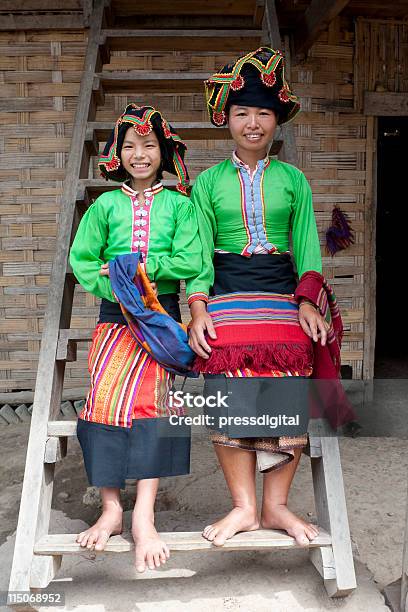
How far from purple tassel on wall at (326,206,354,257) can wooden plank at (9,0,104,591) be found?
202 centimetres

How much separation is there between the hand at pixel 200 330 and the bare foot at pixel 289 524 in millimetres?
565

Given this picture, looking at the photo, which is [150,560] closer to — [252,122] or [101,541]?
[101,541]

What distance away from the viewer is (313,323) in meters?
2.00

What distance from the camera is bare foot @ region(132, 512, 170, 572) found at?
1.82 metres

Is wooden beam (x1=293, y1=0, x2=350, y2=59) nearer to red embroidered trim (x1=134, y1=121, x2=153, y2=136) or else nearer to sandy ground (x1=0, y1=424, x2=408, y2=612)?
red embroidered trim (x1=134, y1=121, x2=153, y2=136)

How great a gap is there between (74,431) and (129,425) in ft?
0.79

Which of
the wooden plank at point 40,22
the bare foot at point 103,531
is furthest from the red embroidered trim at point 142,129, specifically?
the wooden plank at point 40,22

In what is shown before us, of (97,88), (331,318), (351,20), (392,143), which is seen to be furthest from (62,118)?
(392,143)

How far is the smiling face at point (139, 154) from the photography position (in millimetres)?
2146

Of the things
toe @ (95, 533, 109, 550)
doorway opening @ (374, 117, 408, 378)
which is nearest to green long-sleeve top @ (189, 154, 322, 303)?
toe @ (95, 533, 109, 550)

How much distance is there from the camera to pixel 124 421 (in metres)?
1.99

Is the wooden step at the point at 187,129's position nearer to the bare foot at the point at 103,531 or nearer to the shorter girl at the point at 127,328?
the shorter girl at the point at 127,328

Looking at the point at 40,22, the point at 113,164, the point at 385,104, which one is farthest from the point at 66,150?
the point at 385,104

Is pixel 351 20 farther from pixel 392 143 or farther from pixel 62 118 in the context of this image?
pixel 392 143
